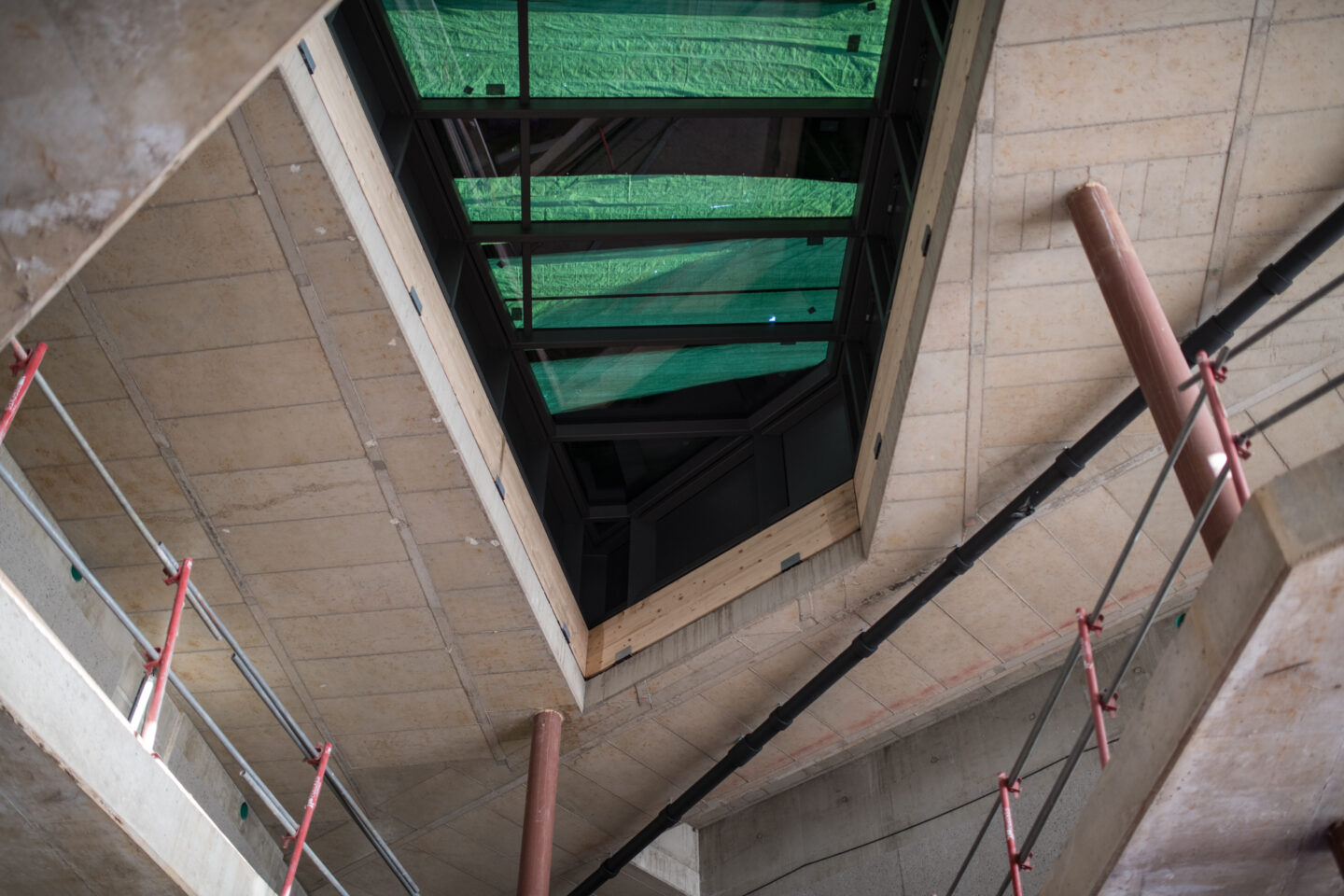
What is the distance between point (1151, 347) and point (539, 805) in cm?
620

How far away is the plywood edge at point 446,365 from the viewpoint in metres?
7.33

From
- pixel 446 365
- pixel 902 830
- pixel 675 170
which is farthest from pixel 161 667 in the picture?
pixel 902 830

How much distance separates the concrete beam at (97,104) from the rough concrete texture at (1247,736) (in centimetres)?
362

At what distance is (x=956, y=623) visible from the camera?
10.1 metres

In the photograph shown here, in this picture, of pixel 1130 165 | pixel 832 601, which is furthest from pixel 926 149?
pixel 832 601

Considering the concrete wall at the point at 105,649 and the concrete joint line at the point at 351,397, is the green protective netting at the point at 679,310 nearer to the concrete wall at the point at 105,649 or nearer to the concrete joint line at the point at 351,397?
the concrete joint line at the point at 351,397

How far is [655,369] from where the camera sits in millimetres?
11484

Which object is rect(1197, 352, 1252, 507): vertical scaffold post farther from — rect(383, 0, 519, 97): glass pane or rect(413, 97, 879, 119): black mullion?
rect(383, 0, 519, 97): glass pane

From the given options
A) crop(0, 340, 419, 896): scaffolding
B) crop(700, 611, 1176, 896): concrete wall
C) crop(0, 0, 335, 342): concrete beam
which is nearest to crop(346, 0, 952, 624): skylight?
crop(700, 611, 1176, 896): concrete wall

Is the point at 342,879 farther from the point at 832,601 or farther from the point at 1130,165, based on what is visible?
the point at 1130,165

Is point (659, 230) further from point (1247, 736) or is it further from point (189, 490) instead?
point (1247, 736)

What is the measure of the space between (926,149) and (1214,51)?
208cm

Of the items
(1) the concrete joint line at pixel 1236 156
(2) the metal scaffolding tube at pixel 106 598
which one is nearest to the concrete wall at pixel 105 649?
(2) the metal scaffolding tube at pixel 106 598

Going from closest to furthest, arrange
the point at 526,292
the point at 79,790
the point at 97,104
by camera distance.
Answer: the point at 97,104 < the point at 79,790 < the point at 526,292
